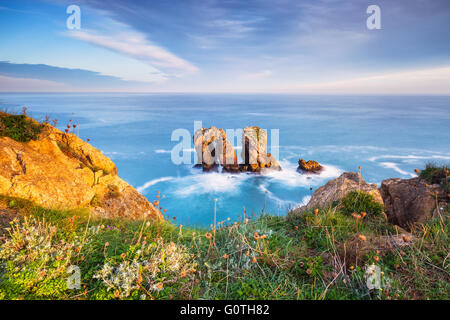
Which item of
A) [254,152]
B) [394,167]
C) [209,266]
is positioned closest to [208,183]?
[254,152]

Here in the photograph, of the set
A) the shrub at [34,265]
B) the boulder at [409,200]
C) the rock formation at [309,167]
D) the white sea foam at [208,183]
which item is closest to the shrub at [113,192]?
the shrub at [34,265]

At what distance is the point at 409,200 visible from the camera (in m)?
7.55

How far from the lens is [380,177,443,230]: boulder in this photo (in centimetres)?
690

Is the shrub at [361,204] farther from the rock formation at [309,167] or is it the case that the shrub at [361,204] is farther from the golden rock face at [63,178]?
the rock formation at [309,167]

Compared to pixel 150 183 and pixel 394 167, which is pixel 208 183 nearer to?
pixel 150 183

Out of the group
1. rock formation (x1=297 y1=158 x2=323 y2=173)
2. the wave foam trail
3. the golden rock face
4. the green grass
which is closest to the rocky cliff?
the golden rock face

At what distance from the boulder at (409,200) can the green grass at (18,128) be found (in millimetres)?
11420

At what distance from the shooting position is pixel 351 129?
3287 inches

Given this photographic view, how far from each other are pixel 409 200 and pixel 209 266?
732cm

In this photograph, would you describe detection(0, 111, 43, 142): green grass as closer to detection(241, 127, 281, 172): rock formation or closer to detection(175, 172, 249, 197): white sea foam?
detection(175, 172, 249, 197): white sea foam

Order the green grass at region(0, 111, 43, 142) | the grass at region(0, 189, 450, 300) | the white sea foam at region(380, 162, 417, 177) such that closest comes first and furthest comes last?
the grass at region(0, 189, 450, 300), the green grass at region(0, 111, 43, 142), the white sea foam at region(380, 162, 417, 177)

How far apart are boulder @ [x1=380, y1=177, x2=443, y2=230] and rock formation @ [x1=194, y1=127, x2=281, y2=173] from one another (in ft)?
105
